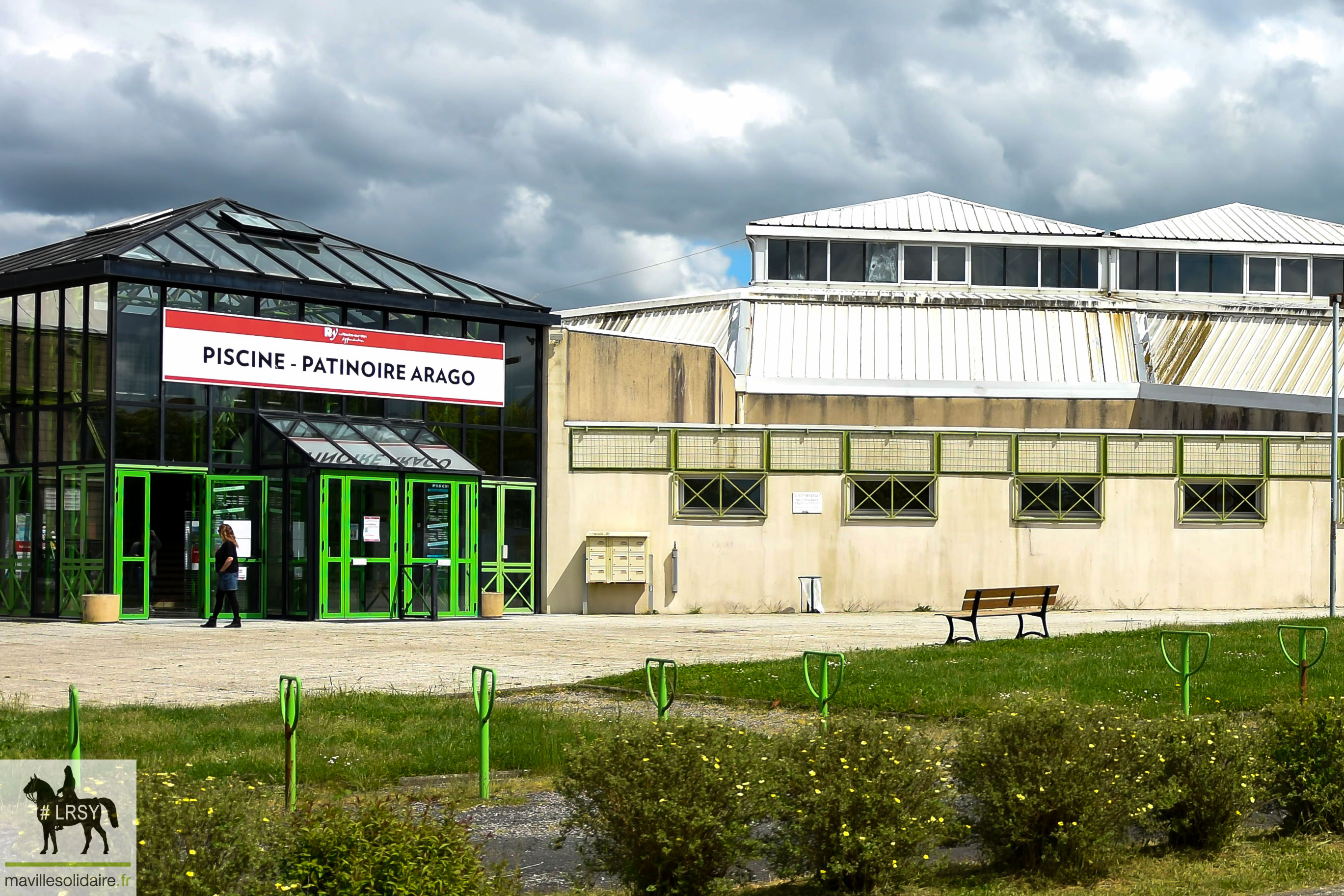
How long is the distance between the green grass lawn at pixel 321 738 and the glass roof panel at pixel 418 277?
56.3 ft

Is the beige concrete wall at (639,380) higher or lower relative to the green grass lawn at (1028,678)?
higher

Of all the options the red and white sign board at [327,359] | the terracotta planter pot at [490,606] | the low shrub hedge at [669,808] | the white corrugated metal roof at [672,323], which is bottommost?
the terracotta planter pot at [490,606]

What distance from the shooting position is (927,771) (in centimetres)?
696

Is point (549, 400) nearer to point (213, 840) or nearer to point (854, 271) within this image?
point (854, 271)

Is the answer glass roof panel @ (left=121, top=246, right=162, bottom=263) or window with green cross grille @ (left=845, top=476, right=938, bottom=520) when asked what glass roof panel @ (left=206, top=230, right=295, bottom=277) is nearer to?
glass roof panel @ (left=121, top=246, right=162, bottom=263)

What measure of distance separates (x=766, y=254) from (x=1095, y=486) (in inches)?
647

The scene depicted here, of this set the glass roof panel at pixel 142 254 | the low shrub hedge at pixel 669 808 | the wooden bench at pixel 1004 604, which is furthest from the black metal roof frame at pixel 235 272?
the low shrub hedge at pixel 669 808

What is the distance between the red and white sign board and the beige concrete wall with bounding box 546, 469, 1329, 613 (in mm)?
2896

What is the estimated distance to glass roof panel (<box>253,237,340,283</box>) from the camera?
1055 inches

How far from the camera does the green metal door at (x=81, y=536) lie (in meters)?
24.1

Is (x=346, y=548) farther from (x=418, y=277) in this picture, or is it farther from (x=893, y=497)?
(x=893, y=497)

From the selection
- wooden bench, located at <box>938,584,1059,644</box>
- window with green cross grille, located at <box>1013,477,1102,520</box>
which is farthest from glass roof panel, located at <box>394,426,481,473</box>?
window with green cross grille, located at <box>1013,477,1102,520</box>

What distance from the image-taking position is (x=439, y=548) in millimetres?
26859

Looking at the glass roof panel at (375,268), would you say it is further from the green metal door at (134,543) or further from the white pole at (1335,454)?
the white pole at (1335,454)
